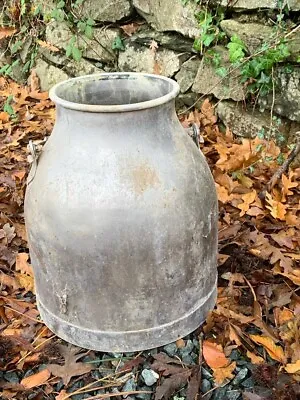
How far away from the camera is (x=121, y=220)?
5.22ft

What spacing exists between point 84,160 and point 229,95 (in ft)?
5.02

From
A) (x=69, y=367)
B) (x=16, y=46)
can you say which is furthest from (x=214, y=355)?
(x=16, y=46)

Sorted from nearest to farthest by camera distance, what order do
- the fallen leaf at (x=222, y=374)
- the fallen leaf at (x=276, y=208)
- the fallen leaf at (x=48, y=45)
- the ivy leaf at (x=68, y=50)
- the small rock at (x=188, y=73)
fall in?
1. the fallen leaf at (x=222, y=374)
2. the fallen leaf at (x=276, y=208)
3. the small rock at (x=188, y=73)
4. the ivy leaf at (x=68, y=50)
5. the fallen leaf at (x=48, y=45)

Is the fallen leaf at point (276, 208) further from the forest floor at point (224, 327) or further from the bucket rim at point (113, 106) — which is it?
the bucket rim at point (113, 106)

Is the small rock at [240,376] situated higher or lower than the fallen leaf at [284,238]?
lower

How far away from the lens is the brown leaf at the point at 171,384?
1.74m

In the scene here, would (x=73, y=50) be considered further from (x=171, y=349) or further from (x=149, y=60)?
(x=171, y=349)

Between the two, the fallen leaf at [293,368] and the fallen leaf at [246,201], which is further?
the fallen leaf at [246,201]

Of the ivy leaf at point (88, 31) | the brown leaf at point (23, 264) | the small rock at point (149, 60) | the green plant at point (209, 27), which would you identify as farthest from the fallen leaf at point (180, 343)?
the ivy leaf at point (88, 31)

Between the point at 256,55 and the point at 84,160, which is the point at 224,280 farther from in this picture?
the point at 256,55

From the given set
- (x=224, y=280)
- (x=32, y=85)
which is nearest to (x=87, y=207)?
(x=224, y=280)

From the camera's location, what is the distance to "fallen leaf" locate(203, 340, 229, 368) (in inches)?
72.0

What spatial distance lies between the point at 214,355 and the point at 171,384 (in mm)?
194

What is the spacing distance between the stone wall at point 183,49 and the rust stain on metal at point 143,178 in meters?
1.33
